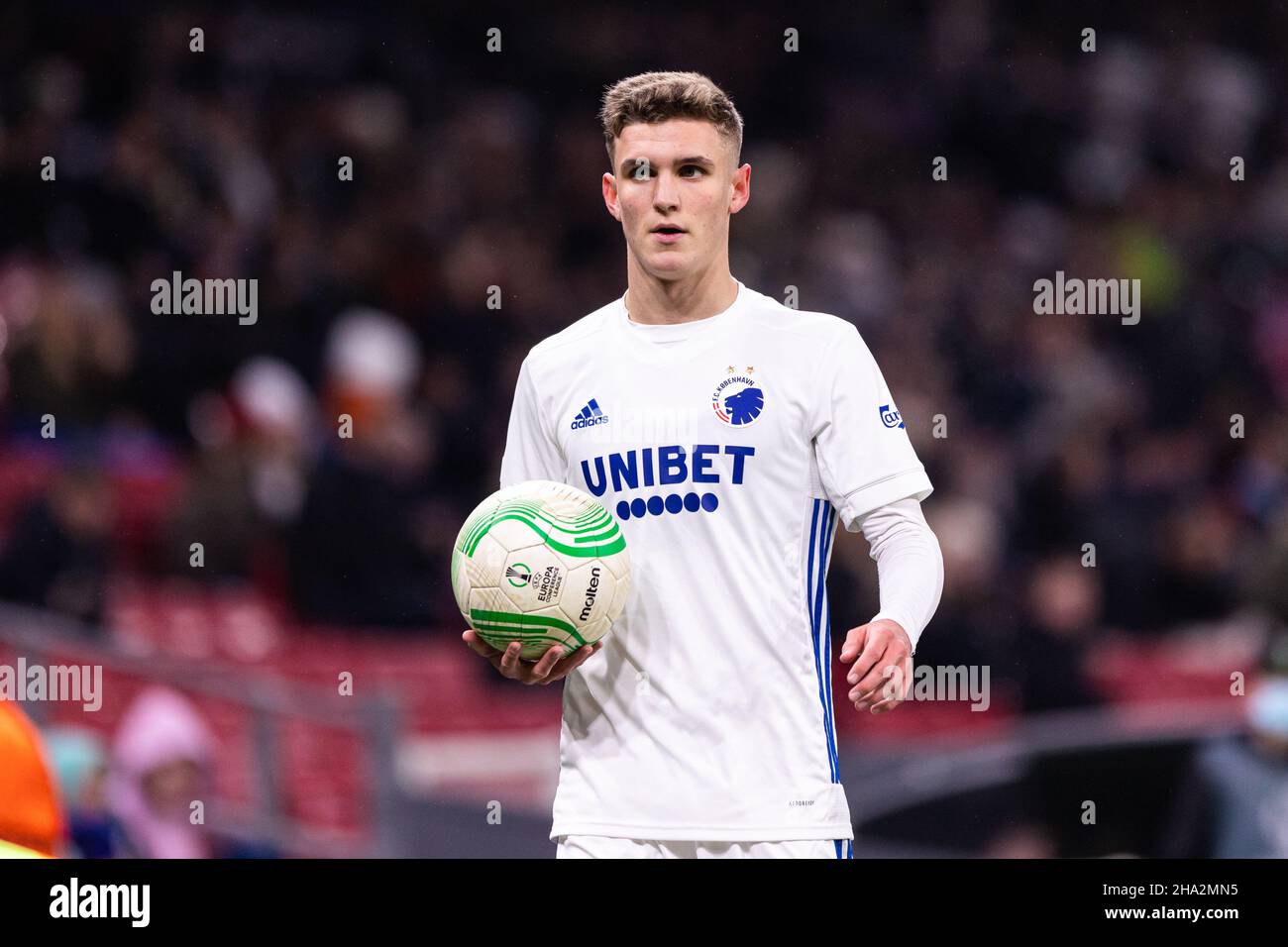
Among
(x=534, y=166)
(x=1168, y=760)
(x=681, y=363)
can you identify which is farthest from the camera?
(x=534, y=166)

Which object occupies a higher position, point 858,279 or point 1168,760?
point 858,279

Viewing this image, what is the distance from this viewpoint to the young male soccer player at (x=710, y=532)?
11.5 ft

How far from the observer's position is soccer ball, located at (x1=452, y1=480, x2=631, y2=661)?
3416 mm

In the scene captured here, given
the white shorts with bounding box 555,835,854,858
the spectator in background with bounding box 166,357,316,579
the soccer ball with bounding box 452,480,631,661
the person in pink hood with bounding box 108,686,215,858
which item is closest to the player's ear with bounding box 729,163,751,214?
the soccer ball with bounding box 452,480,631,661

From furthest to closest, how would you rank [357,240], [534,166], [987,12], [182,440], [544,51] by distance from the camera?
[987,12] → [544,51] → [534,166] → [357,240] → [182,440]

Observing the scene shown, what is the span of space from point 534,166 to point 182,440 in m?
3.53

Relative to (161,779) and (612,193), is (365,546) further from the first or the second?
(612,193)

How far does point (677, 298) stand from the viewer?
3.71 m

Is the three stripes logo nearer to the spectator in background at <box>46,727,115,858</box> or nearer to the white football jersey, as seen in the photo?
the white football jersey

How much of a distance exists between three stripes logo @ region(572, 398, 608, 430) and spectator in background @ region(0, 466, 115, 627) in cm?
460

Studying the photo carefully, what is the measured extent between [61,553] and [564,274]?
3850 mm

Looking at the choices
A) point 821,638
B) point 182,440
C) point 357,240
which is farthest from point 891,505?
point 357,240

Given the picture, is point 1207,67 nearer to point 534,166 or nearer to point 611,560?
point 534,166
